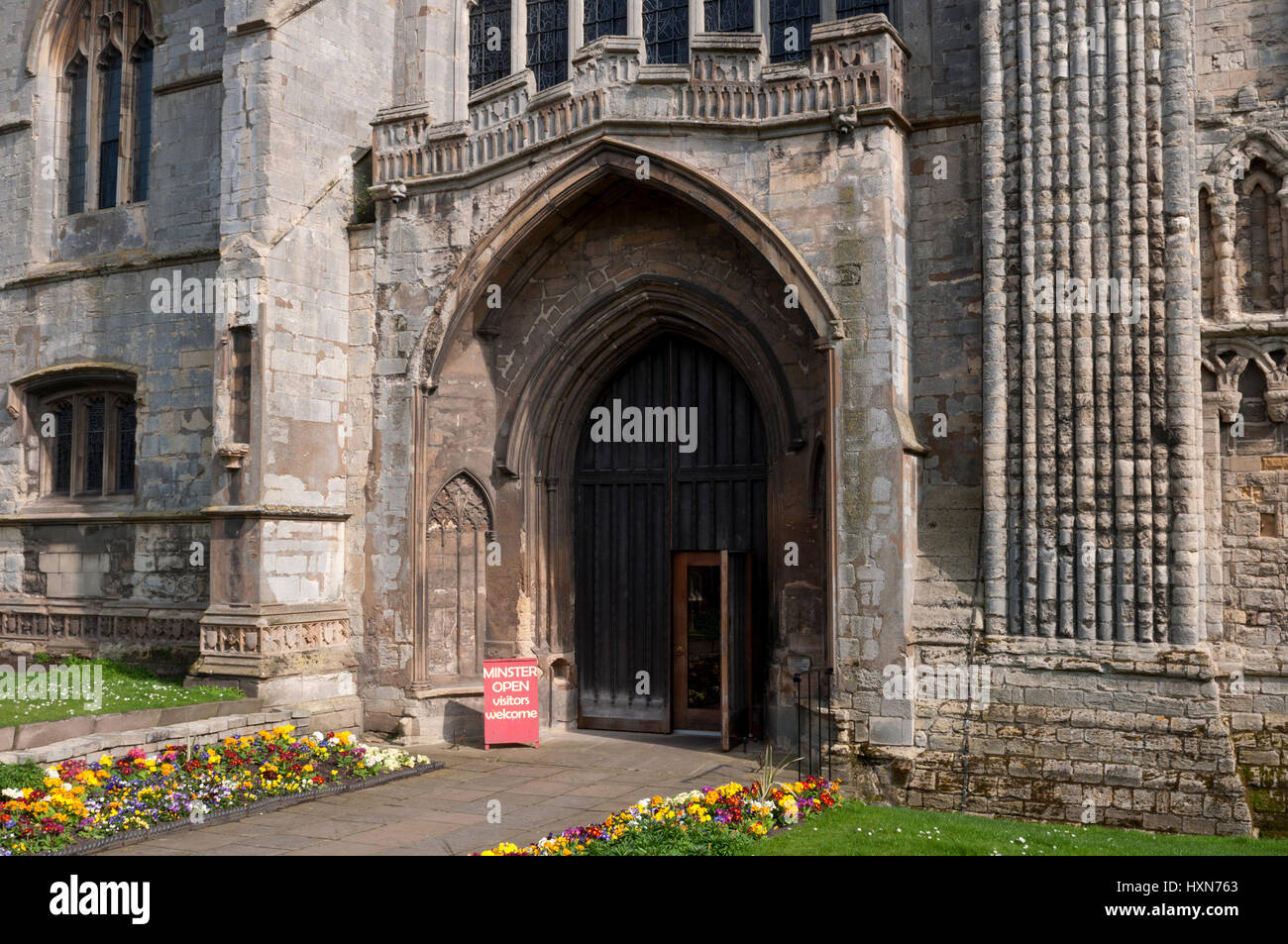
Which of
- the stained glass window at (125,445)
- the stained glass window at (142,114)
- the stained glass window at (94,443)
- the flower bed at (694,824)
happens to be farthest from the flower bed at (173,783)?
the stained glass window at (142,114)

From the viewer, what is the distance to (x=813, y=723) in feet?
36.8

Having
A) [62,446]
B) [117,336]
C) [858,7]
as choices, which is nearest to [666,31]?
[858,7]

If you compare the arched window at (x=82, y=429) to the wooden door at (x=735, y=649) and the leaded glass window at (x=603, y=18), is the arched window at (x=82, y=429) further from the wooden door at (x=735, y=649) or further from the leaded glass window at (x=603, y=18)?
the wooden door at (x=735, y=649)

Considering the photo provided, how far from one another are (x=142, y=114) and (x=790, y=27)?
29.6ft

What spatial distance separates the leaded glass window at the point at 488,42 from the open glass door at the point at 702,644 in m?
6.43

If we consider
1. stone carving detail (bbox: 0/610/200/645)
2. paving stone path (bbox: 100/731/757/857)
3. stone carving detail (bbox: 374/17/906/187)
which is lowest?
paving stone path (bbox: 100/731/757/857)

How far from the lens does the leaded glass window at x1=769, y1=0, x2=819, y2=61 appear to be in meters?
12.7

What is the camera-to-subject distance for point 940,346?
11.2 meters

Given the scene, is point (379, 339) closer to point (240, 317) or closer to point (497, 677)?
point (240, 317)

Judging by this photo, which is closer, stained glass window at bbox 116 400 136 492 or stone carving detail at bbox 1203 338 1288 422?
stone carving detail at bbox 1203 338 1288 422

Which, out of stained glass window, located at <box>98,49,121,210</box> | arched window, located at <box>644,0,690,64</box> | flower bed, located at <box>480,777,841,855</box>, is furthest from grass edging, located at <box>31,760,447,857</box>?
stained glass window, located at <box>98,49,121,210</box>

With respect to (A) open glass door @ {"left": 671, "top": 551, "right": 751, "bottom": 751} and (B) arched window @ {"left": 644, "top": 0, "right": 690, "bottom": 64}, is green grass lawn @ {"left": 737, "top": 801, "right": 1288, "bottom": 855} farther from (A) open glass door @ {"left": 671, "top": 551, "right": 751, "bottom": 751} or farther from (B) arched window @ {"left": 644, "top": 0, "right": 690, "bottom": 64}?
(B) arched window @ {"left": 644, "top": 0, "right": 690, "bottom": 64}

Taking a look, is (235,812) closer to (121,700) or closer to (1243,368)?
(121,700)

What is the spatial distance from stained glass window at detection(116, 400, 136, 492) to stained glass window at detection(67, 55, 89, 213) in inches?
122
